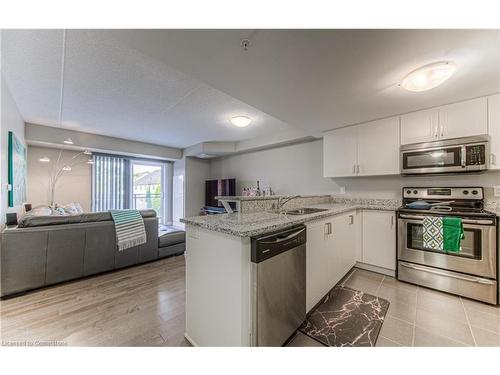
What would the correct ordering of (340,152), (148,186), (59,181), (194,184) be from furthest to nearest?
(148,186), (194,184), (59,181), (340,152)

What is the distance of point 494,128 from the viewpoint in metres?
2.03

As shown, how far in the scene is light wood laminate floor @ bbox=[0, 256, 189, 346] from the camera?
154 cm

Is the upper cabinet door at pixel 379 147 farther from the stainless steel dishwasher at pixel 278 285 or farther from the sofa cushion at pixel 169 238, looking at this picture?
the sofa cushion at pixel 169 238

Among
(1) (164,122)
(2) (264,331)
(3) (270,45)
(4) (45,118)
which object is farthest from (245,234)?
(4) (45,118)

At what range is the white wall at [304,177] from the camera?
8.40 ft

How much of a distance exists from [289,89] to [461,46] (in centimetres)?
119

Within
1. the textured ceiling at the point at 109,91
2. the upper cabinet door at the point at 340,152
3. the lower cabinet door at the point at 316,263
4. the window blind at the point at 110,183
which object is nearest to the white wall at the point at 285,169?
the upper cabinet door at the point at 340,152

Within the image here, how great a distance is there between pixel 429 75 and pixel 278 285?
1.96 meters

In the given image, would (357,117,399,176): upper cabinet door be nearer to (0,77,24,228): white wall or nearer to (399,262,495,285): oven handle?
(399,262,495,285): oven handle

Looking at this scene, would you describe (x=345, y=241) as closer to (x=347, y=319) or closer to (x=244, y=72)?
(x=347, y=319)

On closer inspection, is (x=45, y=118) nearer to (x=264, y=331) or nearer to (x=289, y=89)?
(x=289, y=89)

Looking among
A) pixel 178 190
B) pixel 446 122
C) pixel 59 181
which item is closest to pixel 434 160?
pixel 446 122

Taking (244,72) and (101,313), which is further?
(101,313)

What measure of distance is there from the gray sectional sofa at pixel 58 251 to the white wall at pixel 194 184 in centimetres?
277
